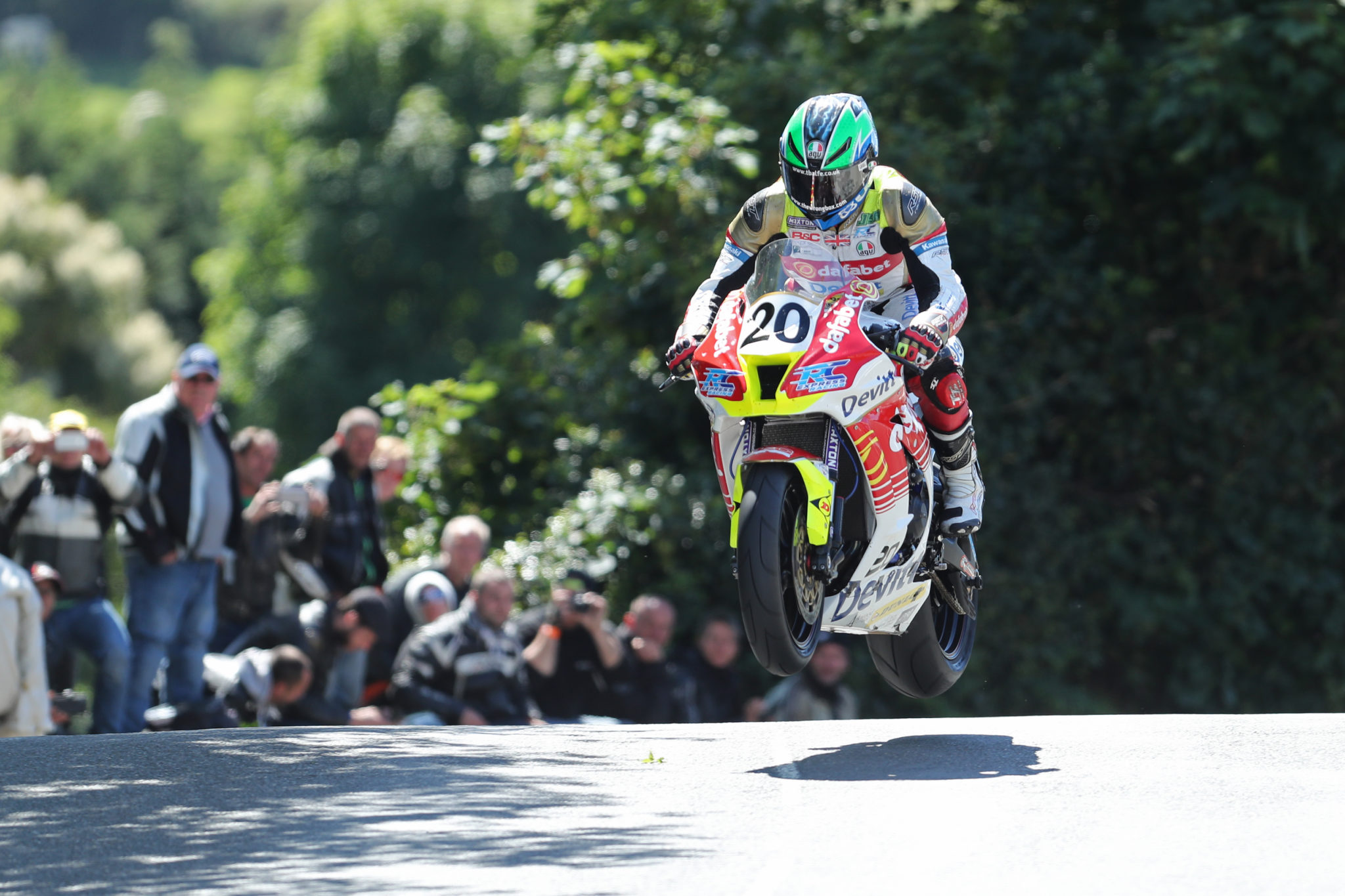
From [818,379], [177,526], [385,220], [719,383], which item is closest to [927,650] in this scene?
[818,379]

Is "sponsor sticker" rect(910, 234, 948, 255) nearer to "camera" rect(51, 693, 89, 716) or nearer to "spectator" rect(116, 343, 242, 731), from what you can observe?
"spectator" rect(116, 343, 242, 731)

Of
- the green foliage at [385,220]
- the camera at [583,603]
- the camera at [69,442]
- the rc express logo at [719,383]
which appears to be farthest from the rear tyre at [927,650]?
the green foliage at [385,220]

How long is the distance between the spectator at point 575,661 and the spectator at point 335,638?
934 mm

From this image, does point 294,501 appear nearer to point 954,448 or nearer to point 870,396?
→ point 954,448

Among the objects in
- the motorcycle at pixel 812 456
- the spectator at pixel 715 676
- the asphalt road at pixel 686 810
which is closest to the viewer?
the asphalt road at pixel 686 810

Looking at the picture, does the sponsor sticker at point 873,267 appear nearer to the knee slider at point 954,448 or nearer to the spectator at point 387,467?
the knee slider at point 954,448

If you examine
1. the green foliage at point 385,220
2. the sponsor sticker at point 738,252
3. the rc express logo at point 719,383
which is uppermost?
the green foliage at point 385,220

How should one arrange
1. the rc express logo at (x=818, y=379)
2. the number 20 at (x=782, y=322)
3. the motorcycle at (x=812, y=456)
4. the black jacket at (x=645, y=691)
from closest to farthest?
1. the motorcycle at (x=812, y=456)
2. the rc express logo at (x=818, y=379)
3. the number 20 at (x=782, y=322)
4. the black jacket at (x=645, y=691)

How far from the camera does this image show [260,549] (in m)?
11.1

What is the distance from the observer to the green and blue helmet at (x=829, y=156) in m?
7.86

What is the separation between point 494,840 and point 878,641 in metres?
3.37

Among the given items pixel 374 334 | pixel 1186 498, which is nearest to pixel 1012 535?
pixel 1186 498

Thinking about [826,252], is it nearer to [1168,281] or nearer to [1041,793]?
[1041,793]

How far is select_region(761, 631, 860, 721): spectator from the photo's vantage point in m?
12.0
